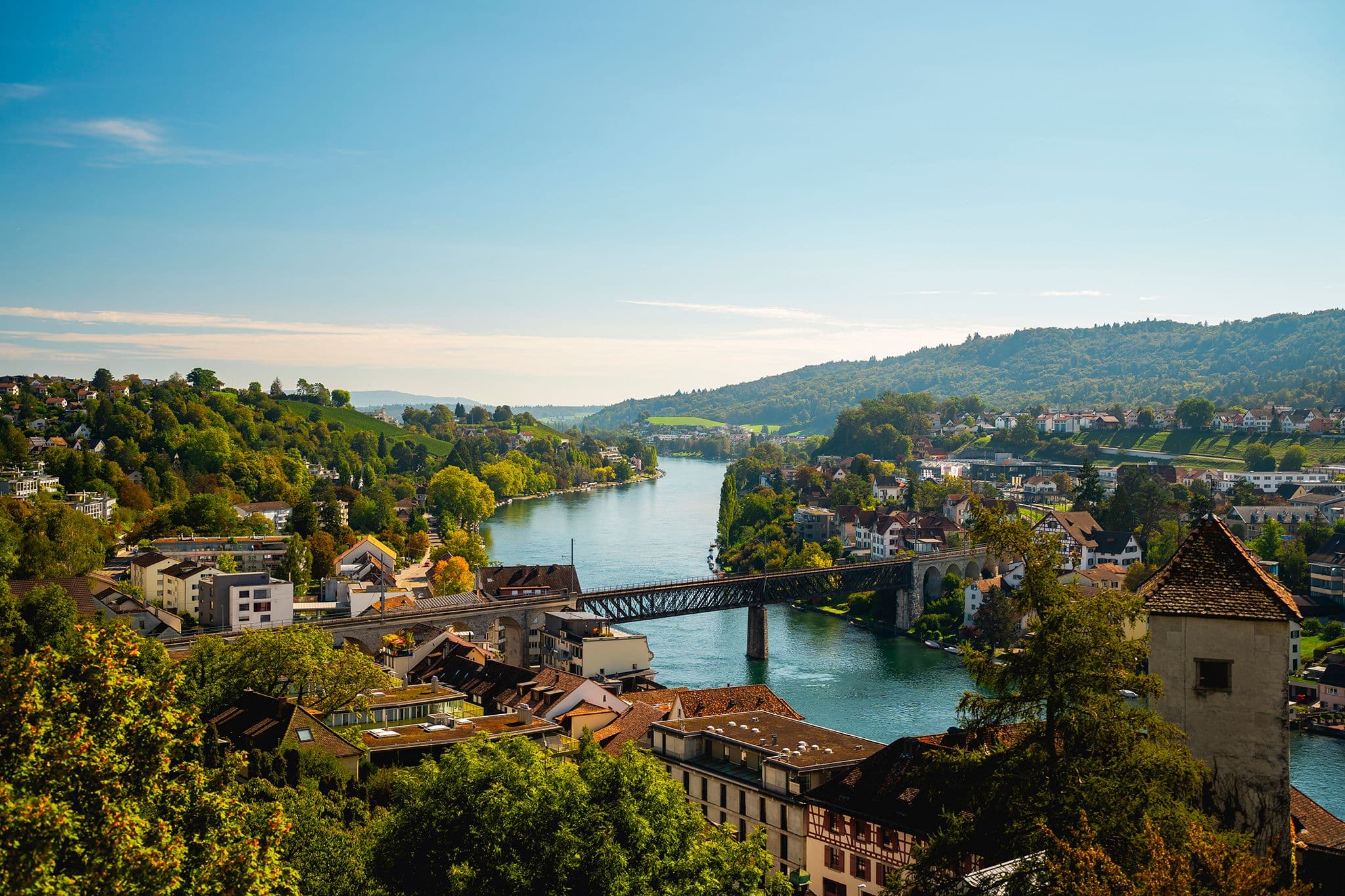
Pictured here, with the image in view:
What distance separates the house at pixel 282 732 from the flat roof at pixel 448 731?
1.86 meters

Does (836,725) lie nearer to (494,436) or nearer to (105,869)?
(105,869)

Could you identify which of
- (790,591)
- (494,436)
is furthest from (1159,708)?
(494,436)

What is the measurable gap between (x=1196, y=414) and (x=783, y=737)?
12861cm

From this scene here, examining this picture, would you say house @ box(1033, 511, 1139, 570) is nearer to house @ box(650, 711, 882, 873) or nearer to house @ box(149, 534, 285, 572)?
house @ box(650, 711, 882, 873)

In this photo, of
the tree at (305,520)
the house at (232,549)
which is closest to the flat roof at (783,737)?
the house at (232,549)

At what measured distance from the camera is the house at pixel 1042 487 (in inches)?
4584

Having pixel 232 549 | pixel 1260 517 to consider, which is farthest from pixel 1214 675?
pixel 1260 517

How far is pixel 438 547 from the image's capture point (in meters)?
86.6

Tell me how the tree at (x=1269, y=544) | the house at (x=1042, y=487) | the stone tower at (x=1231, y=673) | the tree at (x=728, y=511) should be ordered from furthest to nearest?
the house at (x=1042, y=487) → the tree at (x=728, y=511) → the tree at (x=1269, y=544) → the stone tower at (x=1231, y=673)

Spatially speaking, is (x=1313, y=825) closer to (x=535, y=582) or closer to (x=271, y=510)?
(x=535, y=582)

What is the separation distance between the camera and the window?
12016mm

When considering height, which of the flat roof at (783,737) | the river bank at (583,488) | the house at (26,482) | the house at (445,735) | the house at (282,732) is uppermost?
the house at (26,482)

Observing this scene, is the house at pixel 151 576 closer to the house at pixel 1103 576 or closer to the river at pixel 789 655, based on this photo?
the river at pixel 789 655

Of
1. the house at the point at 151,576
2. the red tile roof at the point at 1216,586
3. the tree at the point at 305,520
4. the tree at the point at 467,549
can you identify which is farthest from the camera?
the tree at the point at 305,520
